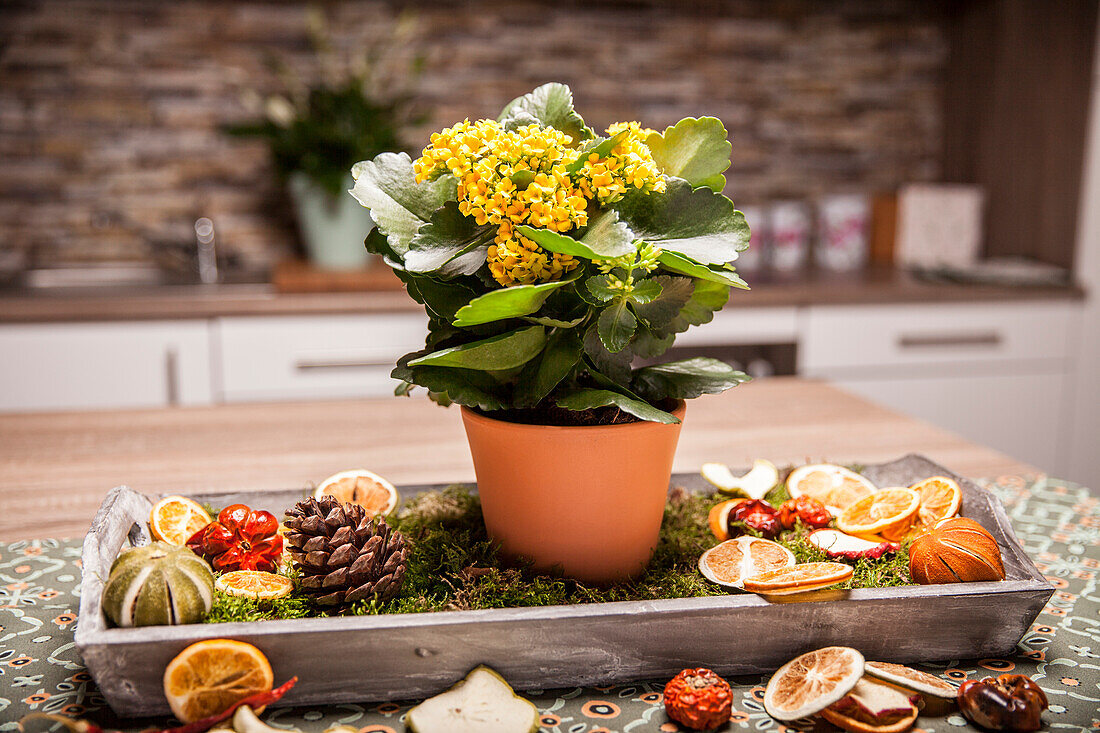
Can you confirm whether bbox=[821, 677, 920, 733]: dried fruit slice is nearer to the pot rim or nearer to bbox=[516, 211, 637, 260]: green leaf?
the pot rim

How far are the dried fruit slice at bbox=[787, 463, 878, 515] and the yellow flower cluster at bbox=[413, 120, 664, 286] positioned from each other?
16.1 inches

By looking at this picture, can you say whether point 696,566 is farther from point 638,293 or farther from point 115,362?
point 115,362

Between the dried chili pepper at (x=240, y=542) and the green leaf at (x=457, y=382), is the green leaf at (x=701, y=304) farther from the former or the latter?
the dried chili pepper at (x=240, y=542)

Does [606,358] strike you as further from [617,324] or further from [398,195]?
[398,195]

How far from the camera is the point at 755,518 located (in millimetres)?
854

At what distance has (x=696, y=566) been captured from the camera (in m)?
0.80

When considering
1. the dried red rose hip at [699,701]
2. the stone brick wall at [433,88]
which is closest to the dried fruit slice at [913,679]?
the dried red rose hip at [699,701]

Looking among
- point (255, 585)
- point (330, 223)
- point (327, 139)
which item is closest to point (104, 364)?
point (330, 223)

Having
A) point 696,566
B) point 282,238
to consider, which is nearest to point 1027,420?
point 696,566

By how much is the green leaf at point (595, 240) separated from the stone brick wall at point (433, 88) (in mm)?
2054

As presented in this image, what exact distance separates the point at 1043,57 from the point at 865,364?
3.14ft

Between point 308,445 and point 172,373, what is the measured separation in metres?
1.00

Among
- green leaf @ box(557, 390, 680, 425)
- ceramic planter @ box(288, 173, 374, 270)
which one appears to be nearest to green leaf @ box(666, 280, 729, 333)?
green leaf @ box(557, 390, 680, 425)

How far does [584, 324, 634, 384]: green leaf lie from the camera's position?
0.72 m
